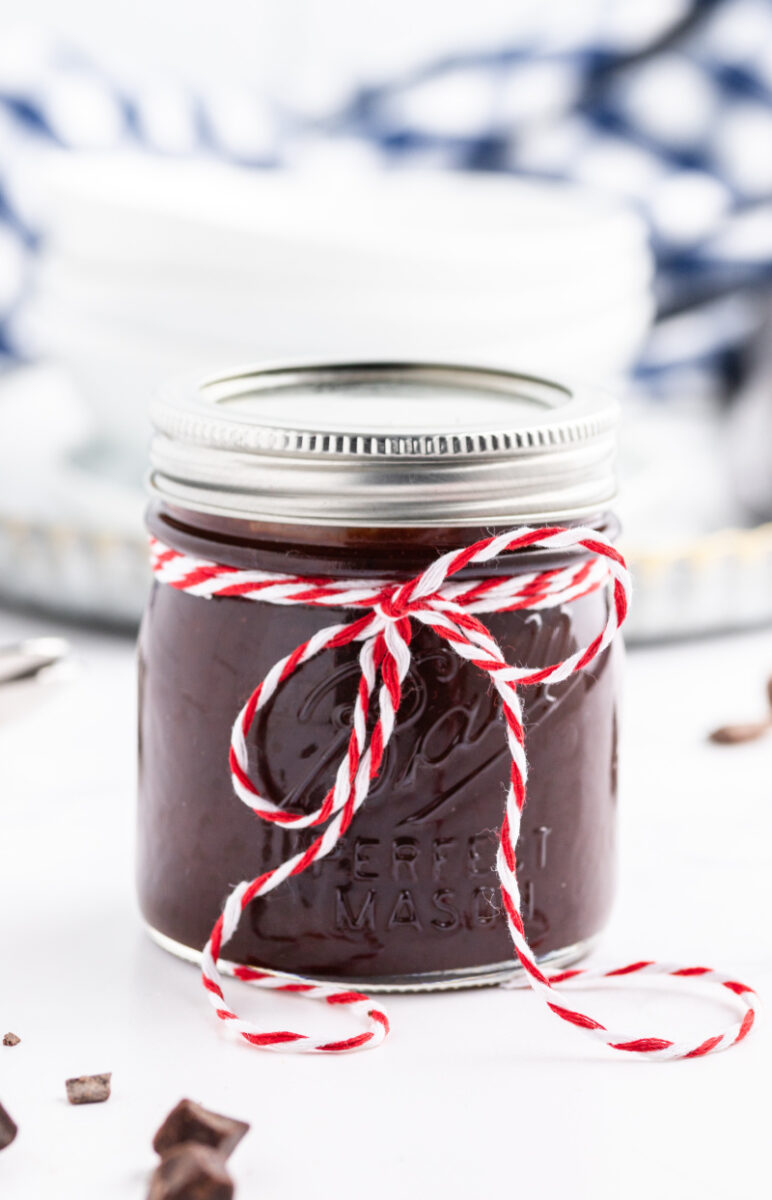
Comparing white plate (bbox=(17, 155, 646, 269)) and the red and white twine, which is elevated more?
white plate (bbox=(17, 155, 646, 269))

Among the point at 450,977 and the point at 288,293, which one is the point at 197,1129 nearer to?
the point at 450,977

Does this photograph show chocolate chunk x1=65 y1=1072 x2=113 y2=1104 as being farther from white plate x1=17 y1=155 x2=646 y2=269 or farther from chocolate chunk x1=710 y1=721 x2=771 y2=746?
white plate x1=17 y1=155 x2=646 y2=269

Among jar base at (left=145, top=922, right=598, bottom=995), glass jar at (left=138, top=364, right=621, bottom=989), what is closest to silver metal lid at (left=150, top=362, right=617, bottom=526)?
glass jar at (left=138, top=364, right=621, bottom=989)

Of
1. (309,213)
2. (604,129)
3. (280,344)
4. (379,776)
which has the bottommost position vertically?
(379,776)

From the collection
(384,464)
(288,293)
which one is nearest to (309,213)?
(288,293)

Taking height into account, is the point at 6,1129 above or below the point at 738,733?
below

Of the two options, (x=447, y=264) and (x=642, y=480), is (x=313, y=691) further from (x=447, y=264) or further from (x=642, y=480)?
(x=642, y=480)
